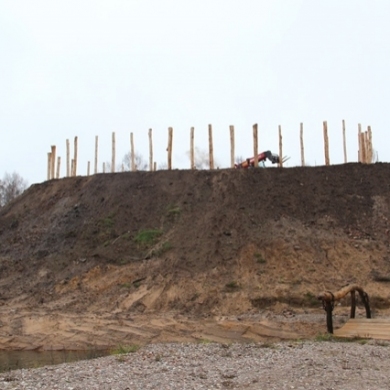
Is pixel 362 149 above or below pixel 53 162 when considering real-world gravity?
below

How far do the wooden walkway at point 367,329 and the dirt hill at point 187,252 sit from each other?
6.59 feet

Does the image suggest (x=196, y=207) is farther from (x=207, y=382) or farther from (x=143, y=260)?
(x=207, y=382)

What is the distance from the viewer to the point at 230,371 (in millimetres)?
9258

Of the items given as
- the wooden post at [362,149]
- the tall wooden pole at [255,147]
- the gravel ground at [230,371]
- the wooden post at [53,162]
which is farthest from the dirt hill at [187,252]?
the gravel ground at [230,371]

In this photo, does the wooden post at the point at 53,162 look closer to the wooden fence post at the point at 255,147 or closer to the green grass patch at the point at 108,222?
the green grass patch at the point at 108,222

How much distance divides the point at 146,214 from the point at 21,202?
9.29m

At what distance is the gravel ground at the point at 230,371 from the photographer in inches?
320

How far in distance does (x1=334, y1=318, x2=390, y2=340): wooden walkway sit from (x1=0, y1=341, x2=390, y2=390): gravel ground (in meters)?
0.98

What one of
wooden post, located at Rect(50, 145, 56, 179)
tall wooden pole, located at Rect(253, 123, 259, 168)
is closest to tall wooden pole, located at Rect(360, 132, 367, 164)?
tall wooden pole, located at Rect(253, 123, 259, 168)

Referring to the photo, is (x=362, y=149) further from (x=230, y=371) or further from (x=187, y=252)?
(x=230, y=371)

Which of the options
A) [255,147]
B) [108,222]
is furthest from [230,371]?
[255,147]

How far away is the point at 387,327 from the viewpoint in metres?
13.4

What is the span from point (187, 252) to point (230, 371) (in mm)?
12821

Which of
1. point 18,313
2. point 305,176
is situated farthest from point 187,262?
point 305,176
